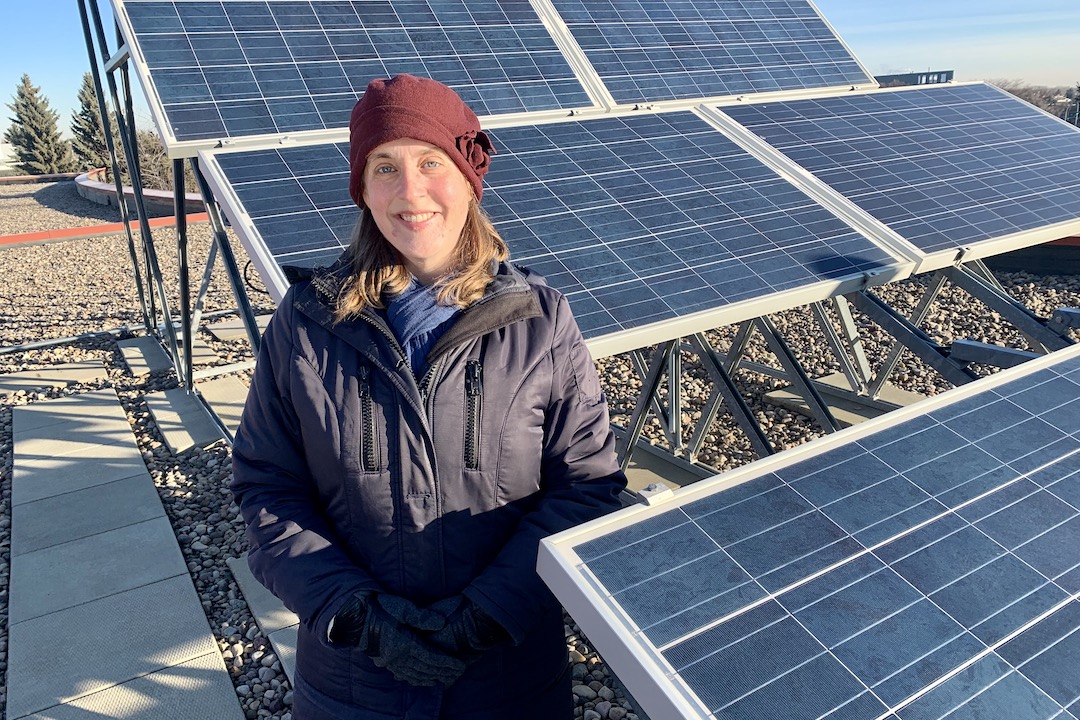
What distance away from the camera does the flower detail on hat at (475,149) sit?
217cm

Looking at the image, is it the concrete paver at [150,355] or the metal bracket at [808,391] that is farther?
the concrete paver at [150,355]

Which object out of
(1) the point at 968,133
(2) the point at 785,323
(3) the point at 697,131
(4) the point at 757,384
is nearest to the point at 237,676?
(3) the point at 697,131

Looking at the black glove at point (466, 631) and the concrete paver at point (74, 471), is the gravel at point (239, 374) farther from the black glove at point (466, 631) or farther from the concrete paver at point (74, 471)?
the black glove at point (466, 631)

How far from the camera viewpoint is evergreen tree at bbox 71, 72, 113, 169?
34594mm

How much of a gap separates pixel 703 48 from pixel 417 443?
265 inches

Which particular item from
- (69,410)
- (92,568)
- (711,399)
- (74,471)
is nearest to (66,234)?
(69,410)

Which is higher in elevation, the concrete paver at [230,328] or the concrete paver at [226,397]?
the concrete paver at [226,397]

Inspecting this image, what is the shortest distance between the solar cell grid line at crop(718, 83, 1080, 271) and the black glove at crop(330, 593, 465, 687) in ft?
13.4

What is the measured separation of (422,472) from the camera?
6.75 feet

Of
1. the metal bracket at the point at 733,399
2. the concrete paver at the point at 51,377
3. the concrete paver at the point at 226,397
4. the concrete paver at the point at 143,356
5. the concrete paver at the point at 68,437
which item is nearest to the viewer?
the metal bracket at the point at 733,399

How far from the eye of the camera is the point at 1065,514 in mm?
2127

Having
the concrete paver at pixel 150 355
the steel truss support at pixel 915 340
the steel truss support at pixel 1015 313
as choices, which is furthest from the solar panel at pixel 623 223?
the concrete paver at pixel 150 355

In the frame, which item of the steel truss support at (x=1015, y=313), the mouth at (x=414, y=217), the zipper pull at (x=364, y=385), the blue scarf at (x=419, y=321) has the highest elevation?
the mouth at (x=414, y=217)

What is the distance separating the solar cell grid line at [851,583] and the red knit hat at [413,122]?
109 centimetres
